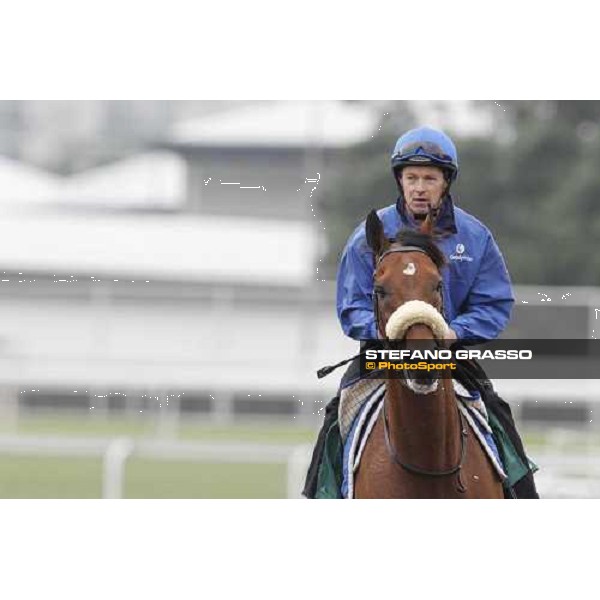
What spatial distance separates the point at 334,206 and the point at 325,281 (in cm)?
62

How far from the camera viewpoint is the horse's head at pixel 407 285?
3.22 metres

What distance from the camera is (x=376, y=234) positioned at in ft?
11.4

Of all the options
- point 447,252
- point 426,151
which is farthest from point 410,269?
point 426,151

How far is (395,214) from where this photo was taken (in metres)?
3.82

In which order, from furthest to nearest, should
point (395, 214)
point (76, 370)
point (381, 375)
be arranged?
point (76, 370)
point (395, 214)
point (381, 375)

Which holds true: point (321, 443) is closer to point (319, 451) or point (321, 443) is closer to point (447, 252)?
point (319, 451)

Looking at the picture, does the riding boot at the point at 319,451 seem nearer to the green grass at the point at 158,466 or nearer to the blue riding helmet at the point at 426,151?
the blue riding helmet at the point at 426,151

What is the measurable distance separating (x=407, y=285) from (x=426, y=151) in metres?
0.67

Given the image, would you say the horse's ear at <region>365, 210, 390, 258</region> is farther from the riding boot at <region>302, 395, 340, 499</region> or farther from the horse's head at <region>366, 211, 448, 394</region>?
the riding boot at <region>302, 395, 340, 499</region>

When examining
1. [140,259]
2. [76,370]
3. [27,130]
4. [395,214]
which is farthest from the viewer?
[27,130]

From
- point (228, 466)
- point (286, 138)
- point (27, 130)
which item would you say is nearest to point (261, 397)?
point (228, 466)

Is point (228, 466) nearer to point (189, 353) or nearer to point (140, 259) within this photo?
point (189, 353)

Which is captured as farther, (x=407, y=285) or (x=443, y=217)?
(x=443, y=217)

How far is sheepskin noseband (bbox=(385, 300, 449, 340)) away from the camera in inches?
126
